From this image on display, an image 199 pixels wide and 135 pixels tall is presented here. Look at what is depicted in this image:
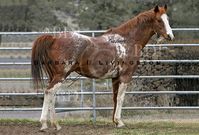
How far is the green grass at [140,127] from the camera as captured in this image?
8055mm

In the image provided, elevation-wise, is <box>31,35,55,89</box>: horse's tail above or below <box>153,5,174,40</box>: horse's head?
below

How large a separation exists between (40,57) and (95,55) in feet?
3.17

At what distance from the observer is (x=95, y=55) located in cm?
812

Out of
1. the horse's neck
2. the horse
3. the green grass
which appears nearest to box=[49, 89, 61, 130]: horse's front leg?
the horse

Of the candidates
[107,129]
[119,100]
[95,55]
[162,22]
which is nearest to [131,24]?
[162,22]

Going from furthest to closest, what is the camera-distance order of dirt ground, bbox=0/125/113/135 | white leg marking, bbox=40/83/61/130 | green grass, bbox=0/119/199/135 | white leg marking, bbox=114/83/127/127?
1. white leg marking, bbox=114/83/127/127
2. green grass, bbox=0/119/199/135
3. dirt ground, bbox=0/125/113/135
4. white leg marking, bbox=40/83/61/130

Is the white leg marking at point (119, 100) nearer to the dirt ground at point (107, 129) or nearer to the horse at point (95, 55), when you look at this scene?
the horse at point (95, 55)

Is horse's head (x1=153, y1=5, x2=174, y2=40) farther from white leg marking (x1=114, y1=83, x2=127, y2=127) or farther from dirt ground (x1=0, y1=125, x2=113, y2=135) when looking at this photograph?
dirt ground (x1=0, y1=125, x2=113, y2=135)

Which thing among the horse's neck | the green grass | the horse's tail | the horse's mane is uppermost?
the horse's mane

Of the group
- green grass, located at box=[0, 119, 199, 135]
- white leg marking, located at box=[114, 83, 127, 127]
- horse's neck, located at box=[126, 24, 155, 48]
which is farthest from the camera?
horse's neck, located at box=[126, 24, 155, 48]

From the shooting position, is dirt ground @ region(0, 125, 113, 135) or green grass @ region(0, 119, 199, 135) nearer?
dirt ground @ region(0, 125, 113, 135)

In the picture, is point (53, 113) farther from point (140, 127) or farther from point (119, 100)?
point (140, 127)

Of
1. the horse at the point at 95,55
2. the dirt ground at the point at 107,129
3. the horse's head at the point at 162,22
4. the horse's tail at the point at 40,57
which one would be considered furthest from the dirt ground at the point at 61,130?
the horse's head at the point at 162,22

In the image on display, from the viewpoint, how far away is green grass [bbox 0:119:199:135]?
A: 805 cm
